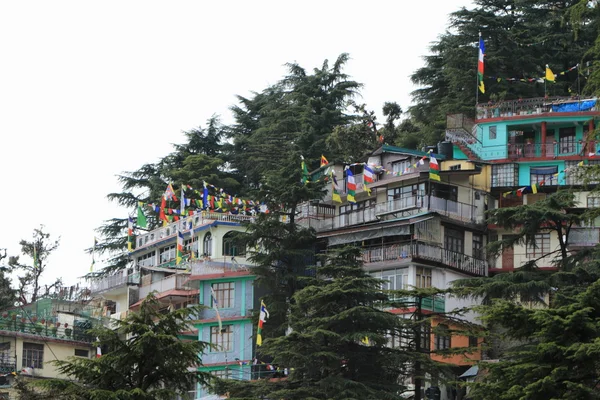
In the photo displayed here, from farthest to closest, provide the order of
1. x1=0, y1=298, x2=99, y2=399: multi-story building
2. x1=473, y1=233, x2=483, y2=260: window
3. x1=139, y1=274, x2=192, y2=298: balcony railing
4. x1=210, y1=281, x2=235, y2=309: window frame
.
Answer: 1. x1=0, y1=298, x2=99, y2=399: multi-story building
2. x1=139, y1=274, x2=192, y2=298: balcony railing
3. x1=210, y1=281, x2=235, y2=309: window frame
4. x1=473, y1=233, x2=483, y2=260: window

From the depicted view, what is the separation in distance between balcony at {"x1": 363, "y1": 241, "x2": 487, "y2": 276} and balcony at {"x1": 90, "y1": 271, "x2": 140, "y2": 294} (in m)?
19.0

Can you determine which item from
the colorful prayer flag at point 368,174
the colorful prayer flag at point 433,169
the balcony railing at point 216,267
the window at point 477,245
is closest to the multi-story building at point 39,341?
the balcony railing at point 216,267

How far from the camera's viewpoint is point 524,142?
2702 inches

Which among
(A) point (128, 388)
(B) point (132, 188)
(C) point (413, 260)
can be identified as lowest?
(A) point (128, 388)

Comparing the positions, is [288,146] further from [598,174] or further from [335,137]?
[598,174]

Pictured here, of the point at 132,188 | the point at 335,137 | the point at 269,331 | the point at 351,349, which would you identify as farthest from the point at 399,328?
the point at 132,188

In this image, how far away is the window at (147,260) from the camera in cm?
7938

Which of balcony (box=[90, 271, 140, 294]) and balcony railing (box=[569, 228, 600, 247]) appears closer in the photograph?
balcony railing (box=[569, 228, 600, 247])

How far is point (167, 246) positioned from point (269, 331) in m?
21.8

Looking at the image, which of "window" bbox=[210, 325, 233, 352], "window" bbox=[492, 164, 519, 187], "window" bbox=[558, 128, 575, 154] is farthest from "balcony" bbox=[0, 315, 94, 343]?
"window" bbox=[558, 128, 575, 154]

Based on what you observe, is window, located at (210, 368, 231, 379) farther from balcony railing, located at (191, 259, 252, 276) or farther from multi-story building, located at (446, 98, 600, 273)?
multi-story building, located at (446, 98, 600, 273)

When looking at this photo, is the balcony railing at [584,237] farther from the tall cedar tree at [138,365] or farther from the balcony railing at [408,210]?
the tall cedar tree at [138,365]

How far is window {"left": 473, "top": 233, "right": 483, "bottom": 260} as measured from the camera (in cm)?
6306

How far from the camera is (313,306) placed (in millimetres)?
48719
